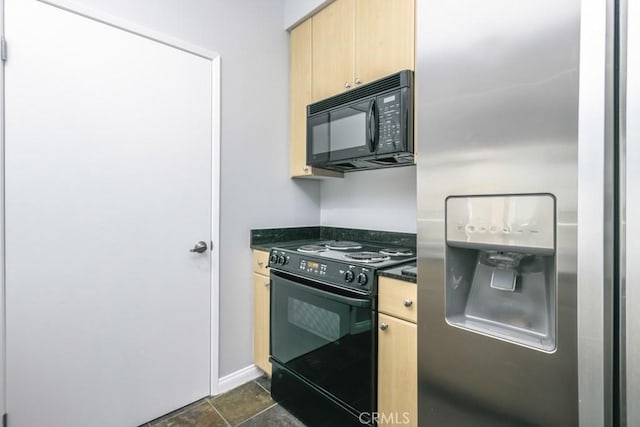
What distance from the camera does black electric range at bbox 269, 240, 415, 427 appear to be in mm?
1354

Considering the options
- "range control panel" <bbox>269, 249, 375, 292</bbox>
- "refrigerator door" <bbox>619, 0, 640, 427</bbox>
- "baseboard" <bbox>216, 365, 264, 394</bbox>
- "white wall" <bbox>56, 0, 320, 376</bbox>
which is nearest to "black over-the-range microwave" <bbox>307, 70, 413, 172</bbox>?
"white wall" <bbox>56, 0, 320, 376</bbox>

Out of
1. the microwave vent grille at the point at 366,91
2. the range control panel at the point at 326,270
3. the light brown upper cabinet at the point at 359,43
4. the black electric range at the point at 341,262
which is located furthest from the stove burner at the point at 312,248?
the light brown upper cabinet at the point at 359,43

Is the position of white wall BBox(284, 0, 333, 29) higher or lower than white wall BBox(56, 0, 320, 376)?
higher

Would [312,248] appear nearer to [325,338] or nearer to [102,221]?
[325,338]

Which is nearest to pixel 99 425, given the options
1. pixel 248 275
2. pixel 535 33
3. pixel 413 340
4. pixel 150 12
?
pixel 248 275

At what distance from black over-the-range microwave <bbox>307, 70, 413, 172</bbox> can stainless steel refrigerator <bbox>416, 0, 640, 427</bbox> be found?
1.58 ft

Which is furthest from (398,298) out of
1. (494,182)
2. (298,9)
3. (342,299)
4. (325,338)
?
(298,9)

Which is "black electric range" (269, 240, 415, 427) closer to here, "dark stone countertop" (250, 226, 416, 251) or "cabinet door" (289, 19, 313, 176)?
"dark stone countertop" (250, 226, 416, 251)

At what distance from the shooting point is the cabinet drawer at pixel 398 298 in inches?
47.6

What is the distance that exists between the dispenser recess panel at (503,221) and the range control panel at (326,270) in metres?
0.48

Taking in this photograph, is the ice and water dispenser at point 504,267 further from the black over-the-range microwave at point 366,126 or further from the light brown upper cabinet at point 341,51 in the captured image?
the light brown upper cabinet at point 341,51

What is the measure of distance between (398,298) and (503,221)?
1.83ft

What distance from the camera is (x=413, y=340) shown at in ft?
3.97

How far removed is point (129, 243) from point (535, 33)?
1827mm
